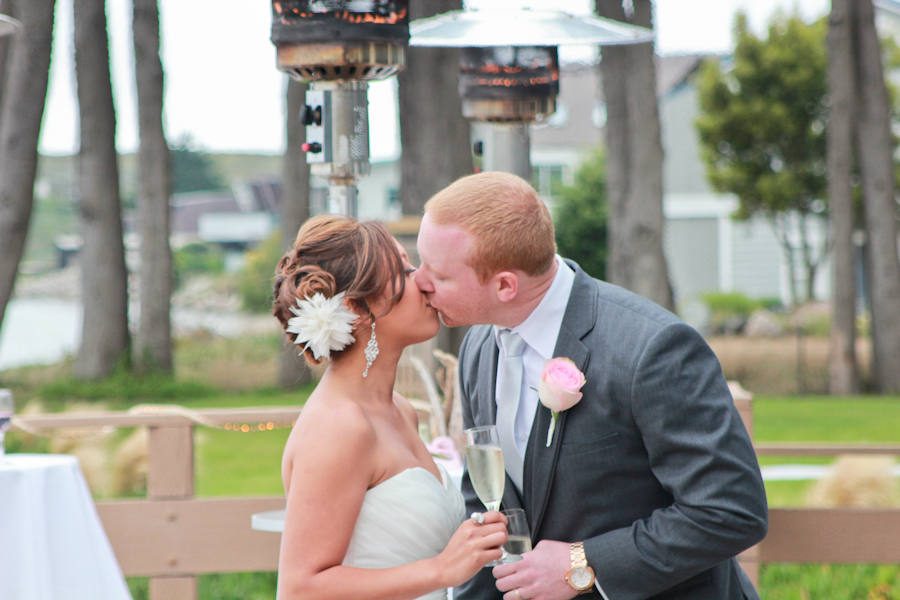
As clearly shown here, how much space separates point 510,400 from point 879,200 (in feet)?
39.0

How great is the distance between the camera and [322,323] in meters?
2.46

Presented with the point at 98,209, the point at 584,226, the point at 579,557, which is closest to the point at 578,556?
the point at 579,557

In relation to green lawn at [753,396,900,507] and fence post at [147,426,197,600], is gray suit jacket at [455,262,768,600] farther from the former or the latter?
green lawn at [753,396,900,507]

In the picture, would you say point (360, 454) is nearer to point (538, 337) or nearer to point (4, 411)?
point (538, 337)

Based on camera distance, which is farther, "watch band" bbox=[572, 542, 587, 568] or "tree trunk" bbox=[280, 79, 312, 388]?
"tree trunk" bbox=[280, 79, 312, 388]

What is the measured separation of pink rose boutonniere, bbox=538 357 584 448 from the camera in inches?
86.7

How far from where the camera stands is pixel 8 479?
4.43 meters

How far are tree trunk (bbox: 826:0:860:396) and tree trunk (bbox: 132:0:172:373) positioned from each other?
9355 millimetres

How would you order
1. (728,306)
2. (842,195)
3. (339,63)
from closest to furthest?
1. (339,63)
2. (842,195)
3. (728,306)

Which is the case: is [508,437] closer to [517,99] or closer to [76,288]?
[517,99]

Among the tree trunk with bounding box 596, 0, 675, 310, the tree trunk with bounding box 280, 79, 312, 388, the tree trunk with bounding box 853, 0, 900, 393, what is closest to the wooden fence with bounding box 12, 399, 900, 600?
the tree trunk with bounding box 596, 0, 675, 310

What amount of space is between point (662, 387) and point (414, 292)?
2.42 ft

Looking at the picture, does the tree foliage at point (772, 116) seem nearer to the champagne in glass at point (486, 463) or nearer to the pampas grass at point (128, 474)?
the pampas grass at point (128, 474)

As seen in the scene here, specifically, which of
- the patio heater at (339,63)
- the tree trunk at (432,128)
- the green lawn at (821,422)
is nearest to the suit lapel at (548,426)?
the patio heater at (339,63)
